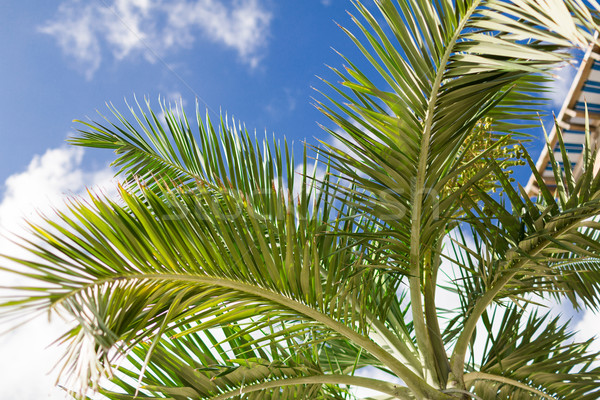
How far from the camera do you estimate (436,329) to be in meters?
1.90

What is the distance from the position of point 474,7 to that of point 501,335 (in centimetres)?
138

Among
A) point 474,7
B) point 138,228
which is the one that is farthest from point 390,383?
A: point 474,7

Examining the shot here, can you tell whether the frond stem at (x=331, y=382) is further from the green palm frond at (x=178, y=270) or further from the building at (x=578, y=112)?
the building at (x=578, y=112)

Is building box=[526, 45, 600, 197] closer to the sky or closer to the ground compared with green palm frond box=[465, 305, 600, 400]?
closer to the sky

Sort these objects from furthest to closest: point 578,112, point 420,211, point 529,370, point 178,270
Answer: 1. point 578,112
2. point 529,370
3. point 420,211
4. point 178,270

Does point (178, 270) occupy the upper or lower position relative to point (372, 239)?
lower

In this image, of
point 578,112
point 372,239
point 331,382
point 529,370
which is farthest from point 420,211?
point 578,112

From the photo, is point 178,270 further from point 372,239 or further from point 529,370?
point 529,370

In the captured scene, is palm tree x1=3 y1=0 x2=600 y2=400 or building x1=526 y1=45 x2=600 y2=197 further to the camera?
building x1=526 y1=45 x2=600 y2=197

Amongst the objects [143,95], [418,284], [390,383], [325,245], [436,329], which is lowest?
[390,383]

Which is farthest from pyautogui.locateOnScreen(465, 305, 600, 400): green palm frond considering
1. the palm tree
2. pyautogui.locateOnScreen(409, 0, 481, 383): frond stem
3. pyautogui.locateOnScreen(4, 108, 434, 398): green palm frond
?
pyautogui.locateOnScreen(4, 108, 434, 398): green palm frond

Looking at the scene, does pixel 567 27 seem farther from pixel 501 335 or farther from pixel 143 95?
pixel 143 95

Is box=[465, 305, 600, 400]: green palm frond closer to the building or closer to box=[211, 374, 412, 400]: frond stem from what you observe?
box=[211, 374, 412, 400]: frond stem

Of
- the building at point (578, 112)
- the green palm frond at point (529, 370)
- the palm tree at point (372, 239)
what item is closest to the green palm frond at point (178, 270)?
the palm tree at point (372, 239)
